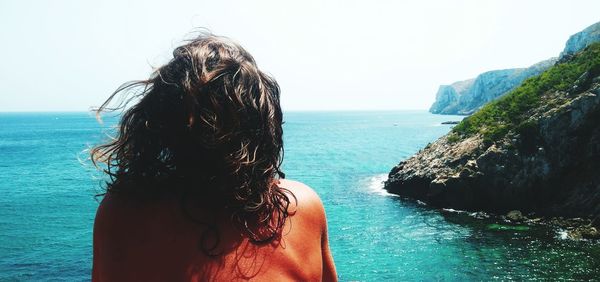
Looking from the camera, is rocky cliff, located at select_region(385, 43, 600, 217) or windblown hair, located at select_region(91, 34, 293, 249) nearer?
windblown hair, located at select_region(91, 34, 293, 249)

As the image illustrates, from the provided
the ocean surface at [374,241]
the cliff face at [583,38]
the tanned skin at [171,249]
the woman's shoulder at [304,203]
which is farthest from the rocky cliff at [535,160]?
the cliff face at [583,38]

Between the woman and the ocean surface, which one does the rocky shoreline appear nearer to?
the ocean surface

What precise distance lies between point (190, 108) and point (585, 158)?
131ft

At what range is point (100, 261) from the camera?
5.69 feet

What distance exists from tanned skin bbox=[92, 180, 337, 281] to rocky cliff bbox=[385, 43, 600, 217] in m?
35.2

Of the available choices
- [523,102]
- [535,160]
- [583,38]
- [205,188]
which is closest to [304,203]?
[205,188]

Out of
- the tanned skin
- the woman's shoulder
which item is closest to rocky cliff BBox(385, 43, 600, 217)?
the woman's shoulder

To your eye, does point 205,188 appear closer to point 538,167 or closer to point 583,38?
point 538,167

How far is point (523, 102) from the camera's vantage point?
42156mm

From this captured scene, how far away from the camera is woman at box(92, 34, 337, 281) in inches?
66.3

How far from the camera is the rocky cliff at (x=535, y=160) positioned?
3347 cm

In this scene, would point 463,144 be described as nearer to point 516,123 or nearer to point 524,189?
point 516,123

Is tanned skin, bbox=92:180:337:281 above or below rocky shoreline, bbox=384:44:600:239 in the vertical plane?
above

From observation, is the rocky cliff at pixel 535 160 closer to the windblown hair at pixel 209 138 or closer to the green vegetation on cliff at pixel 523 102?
the green vegetation on cliff at pixel 523 102
